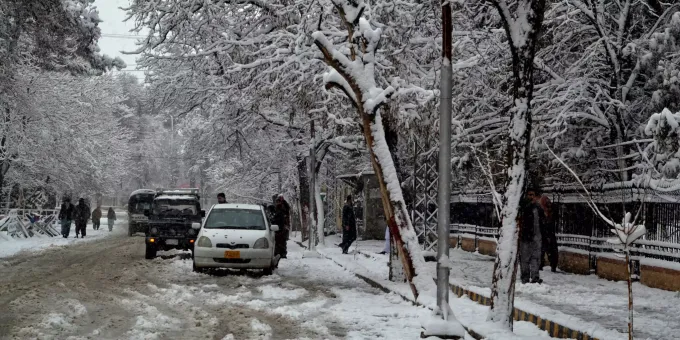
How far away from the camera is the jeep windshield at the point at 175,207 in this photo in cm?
2403

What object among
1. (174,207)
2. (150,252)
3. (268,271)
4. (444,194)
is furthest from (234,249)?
(444,194)

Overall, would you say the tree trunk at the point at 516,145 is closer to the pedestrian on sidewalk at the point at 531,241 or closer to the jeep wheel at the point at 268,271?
the pedestrian on sidewalk at the point at 531,241

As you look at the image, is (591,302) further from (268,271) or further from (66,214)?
(66,214)

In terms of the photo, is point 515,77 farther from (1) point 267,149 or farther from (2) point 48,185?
(2) point 48,185

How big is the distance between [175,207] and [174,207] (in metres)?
0.03

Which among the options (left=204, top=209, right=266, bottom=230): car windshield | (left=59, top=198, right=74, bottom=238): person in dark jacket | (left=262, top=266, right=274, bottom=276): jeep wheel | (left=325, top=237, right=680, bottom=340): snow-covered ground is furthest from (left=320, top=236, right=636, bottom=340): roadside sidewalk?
(left=59, top=198, right=74, bottom=238): person in dark jacket

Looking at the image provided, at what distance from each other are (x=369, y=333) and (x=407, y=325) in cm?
91

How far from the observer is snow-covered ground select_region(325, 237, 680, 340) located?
33.3 feet

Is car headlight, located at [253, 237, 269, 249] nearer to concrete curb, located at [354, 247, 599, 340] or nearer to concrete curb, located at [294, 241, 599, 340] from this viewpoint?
concrete curb, located at [294, 241, 599, 340]

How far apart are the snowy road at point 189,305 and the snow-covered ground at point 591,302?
202 cm

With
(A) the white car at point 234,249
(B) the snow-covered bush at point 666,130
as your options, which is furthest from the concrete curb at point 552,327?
(A) the white car at point 234,249

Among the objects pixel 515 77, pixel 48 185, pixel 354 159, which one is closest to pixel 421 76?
pixel 515 77

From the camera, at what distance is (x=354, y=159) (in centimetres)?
Result: 3778

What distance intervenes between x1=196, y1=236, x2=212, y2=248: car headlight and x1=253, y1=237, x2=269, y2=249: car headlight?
3.46 feet
